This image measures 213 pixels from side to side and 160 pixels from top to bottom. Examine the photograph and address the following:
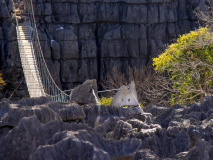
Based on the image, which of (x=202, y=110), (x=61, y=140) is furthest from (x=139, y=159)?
(x=202, y=110)

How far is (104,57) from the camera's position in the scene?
21125mm

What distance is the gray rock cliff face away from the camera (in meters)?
20.2

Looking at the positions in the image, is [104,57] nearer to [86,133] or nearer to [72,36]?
[72,36]

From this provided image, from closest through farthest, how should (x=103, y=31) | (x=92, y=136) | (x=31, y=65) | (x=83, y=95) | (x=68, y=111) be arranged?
(x=92, y=136) < (x=68, y=111) < (x=83, y=95) < (x=31, y=65) < (x=103, y=31)

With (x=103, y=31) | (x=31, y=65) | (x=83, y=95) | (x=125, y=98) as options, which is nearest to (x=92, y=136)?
(x=83, y=95)

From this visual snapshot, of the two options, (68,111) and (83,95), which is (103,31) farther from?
(68,111)

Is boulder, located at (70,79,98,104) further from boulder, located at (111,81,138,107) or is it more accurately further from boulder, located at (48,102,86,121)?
boulder, located at (48,102,86,121)

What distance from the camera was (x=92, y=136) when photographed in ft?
4.81

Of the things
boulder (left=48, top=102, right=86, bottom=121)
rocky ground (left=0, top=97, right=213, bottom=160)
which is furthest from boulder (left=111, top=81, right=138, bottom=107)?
boulder (left=48, top=102, right=86, bottom=121)

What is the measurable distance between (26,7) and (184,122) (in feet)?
55.5

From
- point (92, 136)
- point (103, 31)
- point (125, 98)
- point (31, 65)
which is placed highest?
point (103, 31)

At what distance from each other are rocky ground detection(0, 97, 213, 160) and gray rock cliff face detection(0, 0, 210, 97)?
58.4ft

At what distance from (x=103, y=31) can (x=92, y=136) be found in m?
20.0

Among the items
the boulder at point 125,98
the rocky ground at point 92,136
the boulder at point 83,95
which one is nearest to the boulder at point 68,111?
the rocky ground at point 92,136
